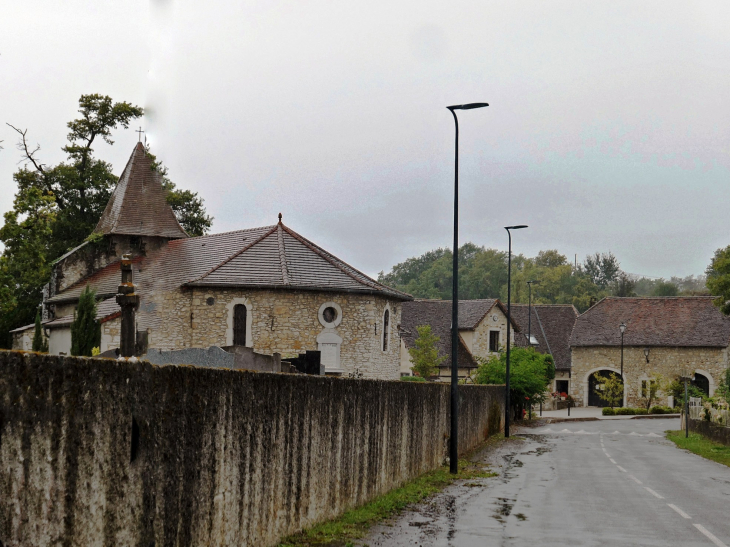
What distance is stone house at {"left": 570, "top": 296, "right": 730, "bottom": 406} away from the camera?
61875mm

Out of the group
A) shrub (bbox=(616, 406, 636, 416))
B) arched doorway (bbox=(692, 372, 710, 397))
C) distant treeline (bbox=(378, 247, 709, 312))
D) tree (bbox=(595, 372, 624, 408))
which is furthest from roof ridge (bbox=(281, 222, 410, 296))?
distant treeline (bbox=(378, 247, 709, 312))

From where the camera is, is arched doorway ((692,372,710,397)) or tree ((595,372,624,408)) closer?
tree ((595,372,624,408))

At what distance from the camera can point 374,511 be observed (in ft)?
39.7

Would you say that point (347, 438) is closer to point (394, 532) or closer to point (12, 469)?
point (394, 532)

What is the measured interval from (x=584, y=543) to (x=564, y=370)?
5958 centimetres

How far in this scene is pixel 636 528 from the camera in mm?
10914

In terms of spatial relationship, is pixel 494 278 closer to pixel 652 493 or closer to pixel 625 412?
pixel 625 412

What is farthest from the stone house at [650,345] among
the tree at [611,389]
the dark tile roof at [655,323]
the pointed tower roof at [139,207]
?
the pointed tower roof at [139,207]

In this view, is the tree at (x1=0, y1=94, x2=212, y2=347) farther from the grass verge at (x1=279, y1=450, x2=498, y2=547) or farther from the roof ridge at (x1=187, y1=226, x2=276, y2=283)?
the grass verge at (x1=279, y1=450, x2=498, y2=547)

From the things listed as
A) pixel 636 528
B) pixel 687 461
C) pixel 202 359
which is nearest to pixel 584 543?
pixel 636 528

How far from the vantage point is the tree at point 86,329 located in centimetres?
3726

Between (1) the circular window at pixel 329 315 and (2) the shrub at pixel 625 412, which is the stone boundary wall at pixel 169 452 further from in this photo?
(2) the shrub at pixel 625 412

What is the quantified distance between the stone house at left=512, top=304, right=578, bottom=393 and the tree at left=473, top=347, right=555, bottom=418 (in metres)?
21.1

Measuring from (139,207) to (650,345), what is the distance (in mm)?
38583
